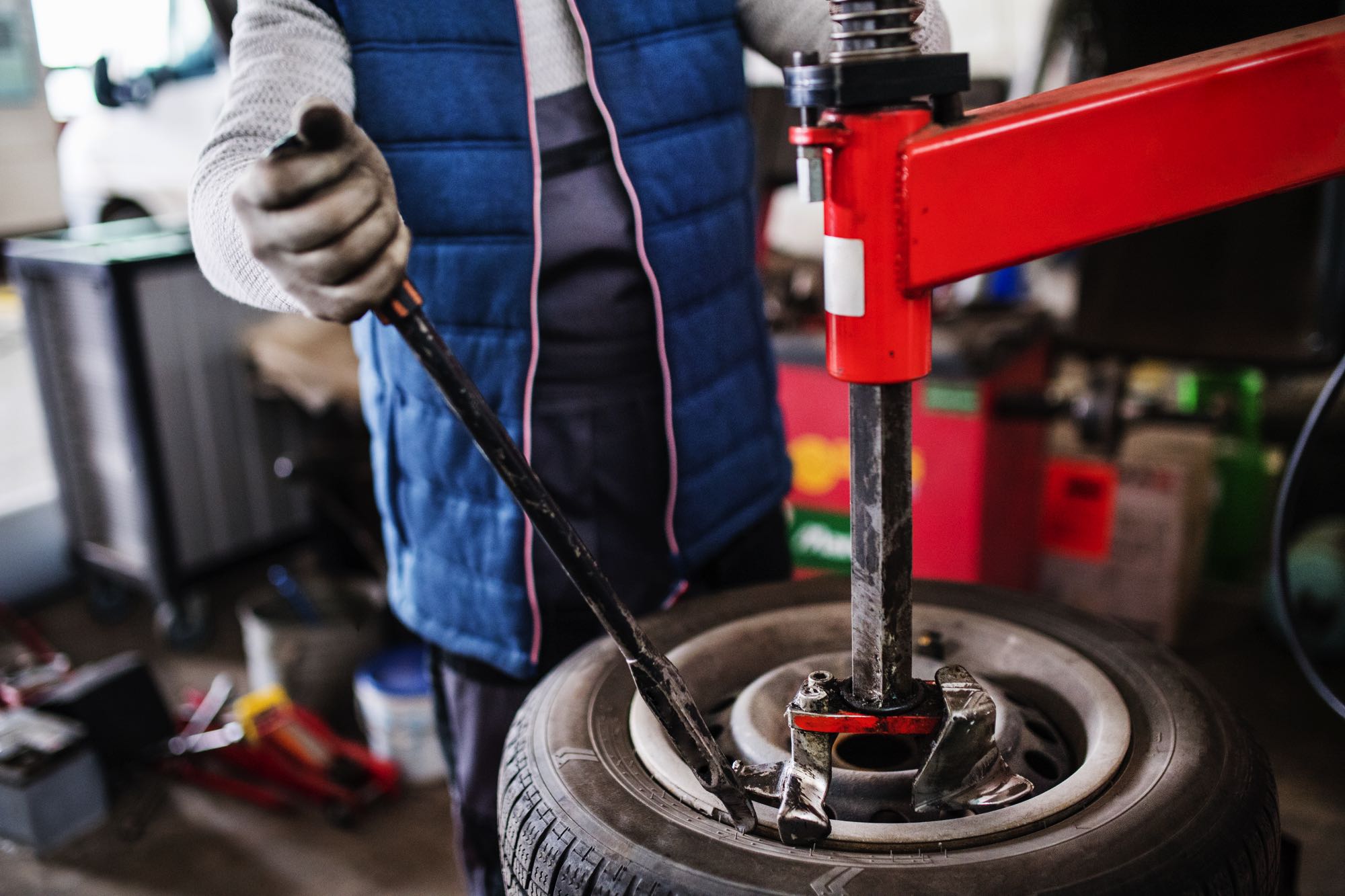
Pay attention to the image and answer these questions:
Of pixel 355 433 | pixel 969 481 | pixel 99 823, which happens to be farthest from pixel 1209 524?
pixel 99 823

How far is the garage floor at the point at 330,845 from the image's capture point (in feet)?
6.25

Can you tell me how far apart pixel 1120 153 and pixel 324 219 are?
445mm

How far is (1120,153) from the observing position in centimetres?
62

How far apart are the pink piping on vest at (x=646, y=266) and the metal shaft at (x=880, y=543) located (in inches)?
16.8

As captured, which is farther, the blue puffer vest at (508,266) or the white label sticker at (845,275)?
the blue puffer vest at (508,266)

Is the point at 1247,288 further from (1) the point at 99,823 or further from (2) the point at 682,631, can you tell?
(1) the point at 99,823

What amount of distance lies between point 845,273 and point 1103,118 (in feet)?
0.56

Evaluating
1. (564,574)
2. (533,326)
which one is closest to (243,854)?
(564,574)

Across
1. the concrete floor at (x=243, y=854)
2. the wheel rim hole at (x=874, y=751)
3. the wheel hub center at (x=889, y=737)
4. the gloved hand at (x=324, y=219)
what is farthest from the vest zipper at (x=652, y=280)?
the concrete floor at (x=243, y=854)

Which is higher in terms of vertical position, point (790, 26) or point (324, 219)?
point (790, 26)

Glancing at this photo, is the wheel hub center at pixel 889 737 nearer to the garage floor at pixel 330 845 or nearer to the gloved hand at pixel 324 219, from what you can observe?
the gloved hand at pixel 324 219

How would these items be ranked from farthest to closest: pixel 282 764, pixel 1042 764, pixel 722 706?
pixel 282 764 < pixel 722 706 < pixel 1042 764

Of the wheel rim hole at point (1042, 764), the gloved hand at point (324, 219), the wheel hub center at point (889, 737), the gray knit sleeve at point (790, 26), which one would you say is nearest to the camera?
the gloved hand at point (324, 219)

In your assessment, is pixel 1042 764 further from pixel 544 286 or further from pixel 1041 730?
pixel 544 286
